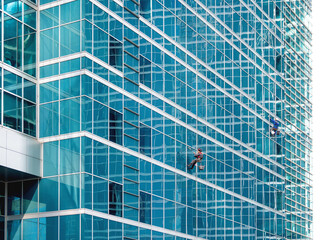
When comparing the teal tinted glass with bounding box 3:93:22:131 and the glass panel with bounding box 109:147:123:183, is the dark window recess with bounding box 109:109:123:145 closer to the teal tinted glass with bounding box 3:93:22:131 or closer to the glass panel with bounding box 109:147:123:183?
the glass panel with bounding box 109:147:123:183

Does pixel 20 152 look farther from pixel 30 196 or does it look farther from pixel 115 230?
pixel 115 230

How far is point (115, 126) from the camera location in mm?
43812

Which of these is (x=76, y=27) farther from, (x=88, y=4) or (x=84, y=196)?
(x=84, y=196)

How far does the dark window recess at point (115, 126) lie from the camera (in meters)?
43.3

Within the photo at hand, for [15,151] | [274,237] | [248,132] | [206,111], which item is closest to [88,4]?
[15,151]

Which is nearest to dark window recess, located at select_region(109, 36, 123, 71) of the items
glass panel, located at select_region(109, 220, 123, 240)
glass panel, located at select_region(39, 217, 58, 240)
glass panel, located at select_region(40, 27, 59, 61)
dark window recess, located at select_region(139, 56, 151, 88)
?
glass panel, located at select_region(40, 27, 59, 61)

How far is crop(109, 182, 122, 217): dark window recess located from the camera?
42.2 metres

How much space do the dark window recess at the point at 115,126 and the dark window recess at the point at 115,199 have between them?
290 centimetres

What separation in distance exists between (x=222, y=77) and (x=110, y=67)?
22.0 metres

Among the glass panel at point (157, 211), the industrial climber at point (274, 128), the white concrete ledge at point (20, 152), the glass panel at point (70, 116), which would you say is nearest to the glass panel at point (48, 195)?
the white concrete ledge at point (20, 152)

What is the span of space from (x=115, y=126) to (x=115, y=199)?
4.57 meters

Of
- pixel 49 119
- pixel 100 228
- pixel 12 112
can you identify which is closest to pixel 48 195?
pixel 100 228

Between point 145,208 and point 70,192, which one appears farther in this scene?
point 145,208

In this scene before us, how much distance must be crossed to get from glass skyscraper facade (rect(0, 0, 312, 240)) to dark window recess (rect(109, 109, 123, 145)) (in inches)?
4.2
